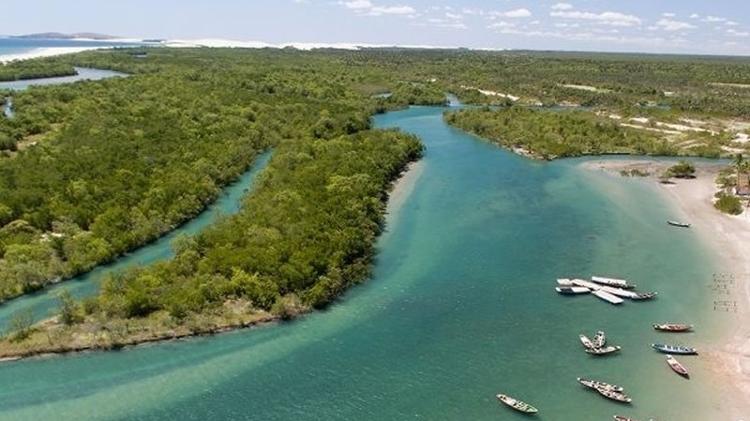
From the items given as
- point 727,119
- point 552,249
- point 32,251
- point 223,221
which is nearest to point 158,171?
point 223,221

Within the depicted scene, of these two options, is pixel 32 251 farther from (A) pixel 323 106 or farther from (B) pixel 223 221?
(A) pixel 323 106

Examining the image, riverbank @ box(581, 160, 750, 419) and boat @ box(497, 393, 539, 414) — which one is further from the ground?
riverbank @ box(581, 160, 750, 419)

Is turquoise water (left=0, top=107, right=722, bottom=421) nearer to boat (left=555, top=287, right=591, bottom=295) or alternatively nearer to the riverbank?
boat (left=555, top=287, right=591, bottom=295)

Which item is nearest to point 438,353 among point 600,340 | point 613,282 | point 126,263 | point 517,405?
point 517,405

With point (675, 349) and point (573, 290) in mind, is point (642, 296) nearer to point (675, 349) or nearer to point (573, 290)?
point (573, 290)

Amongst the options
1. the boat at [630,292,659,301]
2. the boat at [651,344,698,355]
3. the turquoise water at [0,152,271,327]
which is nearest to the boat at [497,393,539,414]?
the boat at [651,344,698,355]

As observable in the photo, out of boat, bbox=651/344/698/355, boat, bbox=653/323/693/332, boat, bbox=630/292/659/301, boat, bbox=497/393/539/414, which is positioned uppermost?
boat, bbox=630/292/659/301
